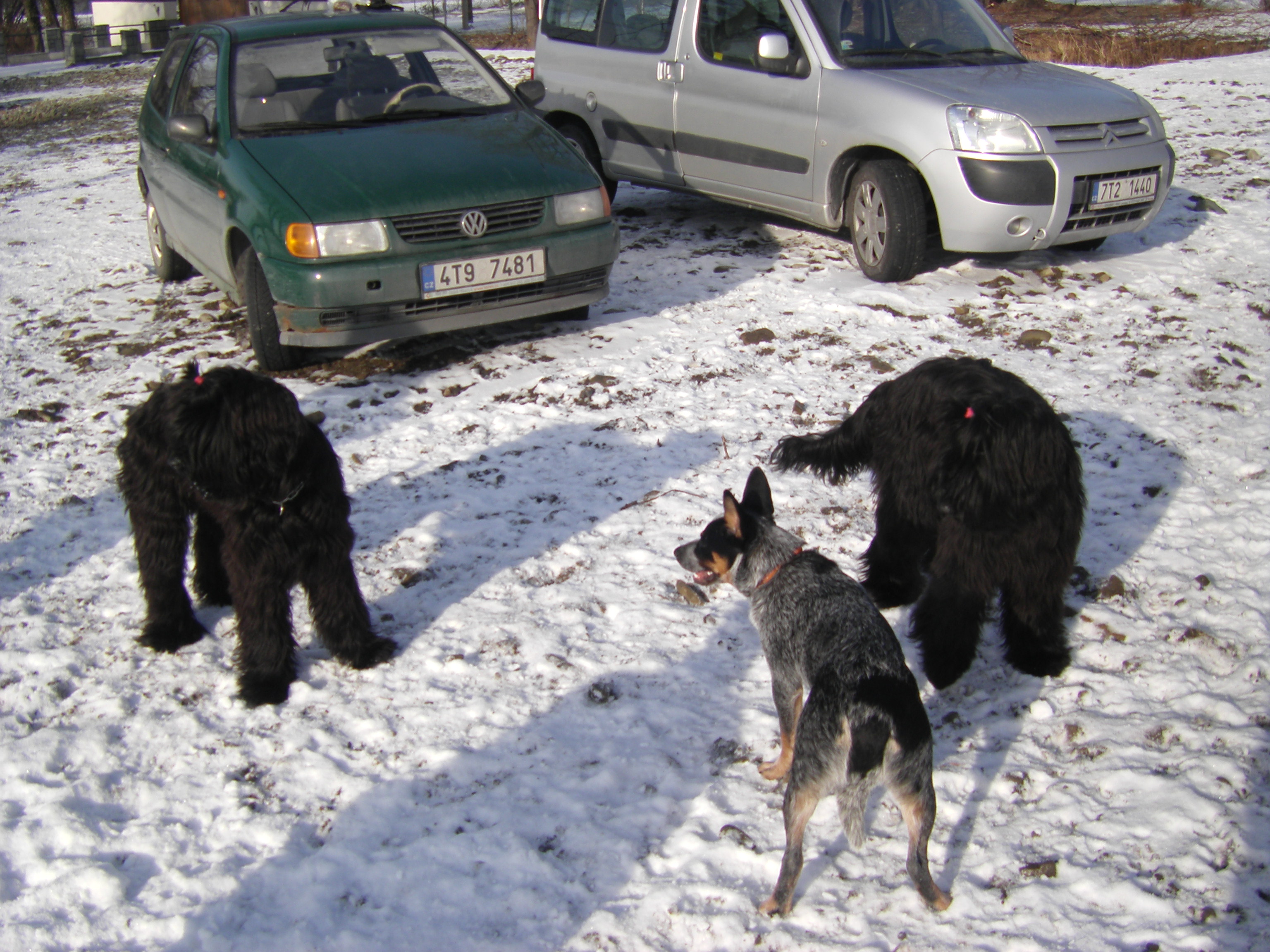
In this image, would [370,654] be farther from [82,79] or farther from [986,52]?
[82,79]

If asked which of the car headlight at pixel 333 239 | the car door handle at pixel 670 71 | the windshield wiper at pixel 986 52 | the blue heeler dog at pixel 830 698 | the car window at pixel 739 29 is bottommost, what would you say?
the blue heeler dog at pixel 830 698

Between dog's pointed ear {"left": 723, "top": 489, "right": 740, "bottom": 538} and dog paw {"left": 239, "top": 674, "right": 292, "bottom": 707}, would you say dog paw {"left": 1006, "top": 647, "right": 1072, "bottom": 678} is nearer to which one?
dog's pointed ear {"left": 723, "top": 489, "right": 740, "bottom": 538}

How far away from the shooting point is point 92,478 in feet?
16.4

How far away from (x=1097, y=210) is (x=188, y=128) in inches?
233

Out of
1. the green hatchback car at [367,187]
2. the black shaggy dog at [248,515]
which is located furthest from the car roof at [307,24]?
the black shaggy dog at [248,515]

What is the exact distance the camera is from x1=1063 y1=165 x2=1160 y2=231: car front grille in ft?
21.4

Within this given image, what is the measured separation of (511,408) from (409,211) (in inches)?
49.0

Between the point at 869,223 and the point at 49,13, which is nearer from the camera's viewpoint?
the point at 869,223

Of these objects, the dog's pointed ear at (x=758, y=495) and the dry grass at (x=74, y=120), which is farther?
the dry grass at (x=74, y=120)

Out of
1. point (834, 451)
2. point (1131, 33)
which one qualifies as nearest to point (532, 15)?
point (1131, 33)

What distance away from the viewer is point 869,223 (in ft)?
23.3

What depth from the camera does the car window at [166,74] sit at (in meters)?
7.17

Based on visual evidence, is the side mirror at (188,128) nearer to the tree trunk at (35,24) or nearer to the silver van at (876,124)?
the silver van at (876,124)

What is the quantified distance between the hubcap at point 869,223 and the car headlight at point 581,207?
2076mm
